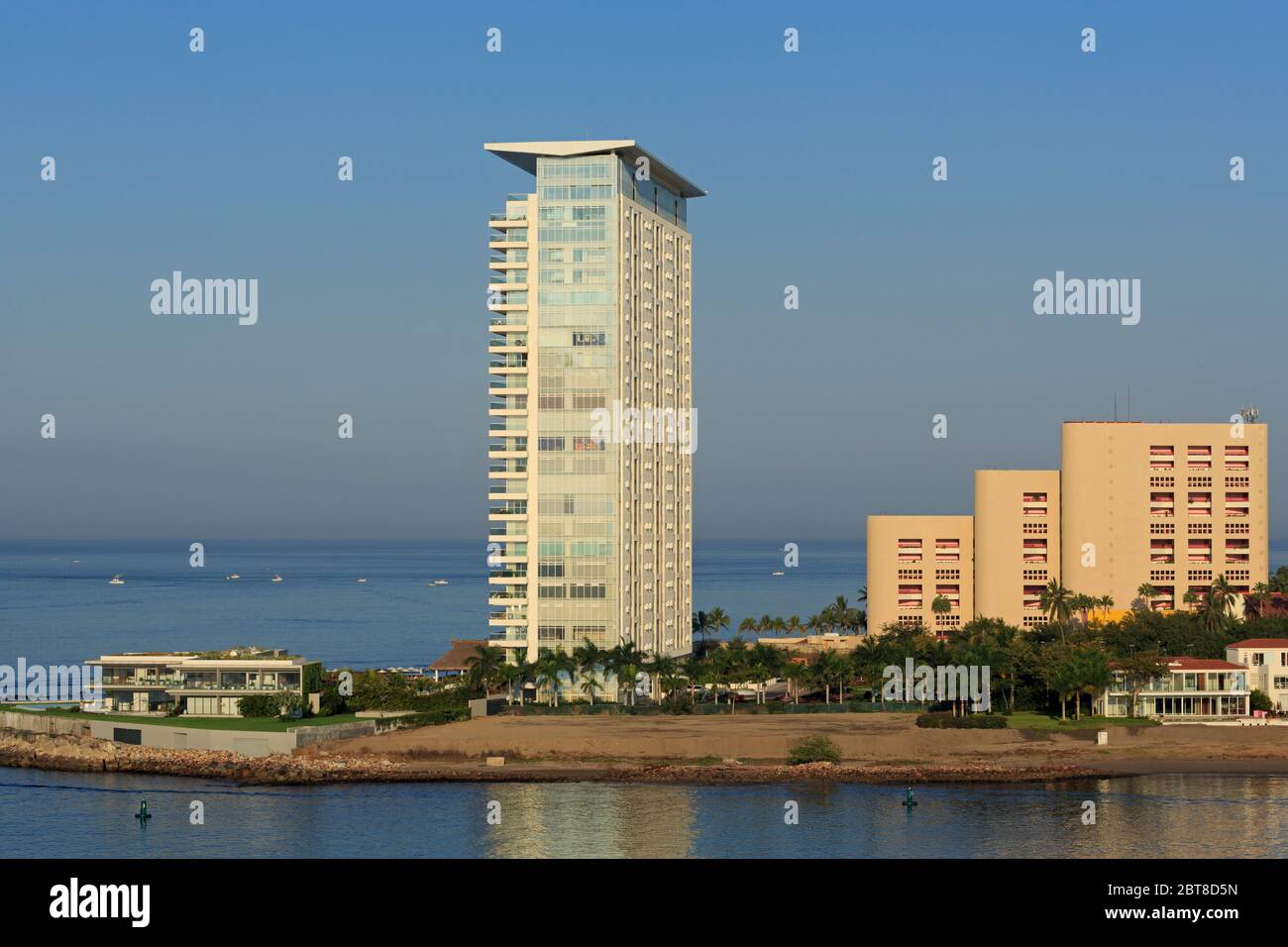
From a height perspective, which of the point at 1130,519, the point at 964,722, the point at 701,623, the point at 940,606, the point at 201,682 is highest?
the point at 1130,519

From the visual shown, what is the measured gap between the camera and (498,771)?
102 meters

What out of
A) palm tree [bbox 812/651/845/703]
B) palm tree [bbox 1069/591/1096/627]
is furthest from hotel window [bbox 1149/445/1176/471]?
palm tree [bbox 812/651/845/703]

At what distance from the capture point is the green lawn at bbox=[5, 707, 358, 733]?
358ft

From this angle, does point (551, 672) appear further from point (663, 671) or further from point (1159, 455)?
point (1159, 455)

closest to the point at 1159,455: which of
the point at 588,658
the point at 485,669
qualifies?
the point at 588,658

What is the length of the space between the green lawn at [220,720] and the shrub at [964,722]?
41.0 meters

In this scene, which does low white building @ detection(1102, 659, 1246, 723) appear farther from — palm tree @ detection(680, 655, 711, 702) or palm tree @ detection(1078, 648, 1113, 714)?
palm tree @ detection(680, 655, 711, 702)

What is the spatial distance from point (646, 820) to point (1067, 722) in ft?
126

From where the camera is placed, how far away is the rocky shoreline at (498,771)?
321ft

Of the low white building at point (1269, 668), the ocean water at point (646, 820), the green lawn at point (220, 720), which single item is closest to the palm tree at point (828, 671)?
the ocean water at point (646, 820)

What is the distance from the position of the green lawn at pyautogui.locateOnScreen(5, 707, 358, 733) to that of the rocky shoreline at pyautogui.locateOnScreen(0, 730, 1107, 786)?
4240 mm
